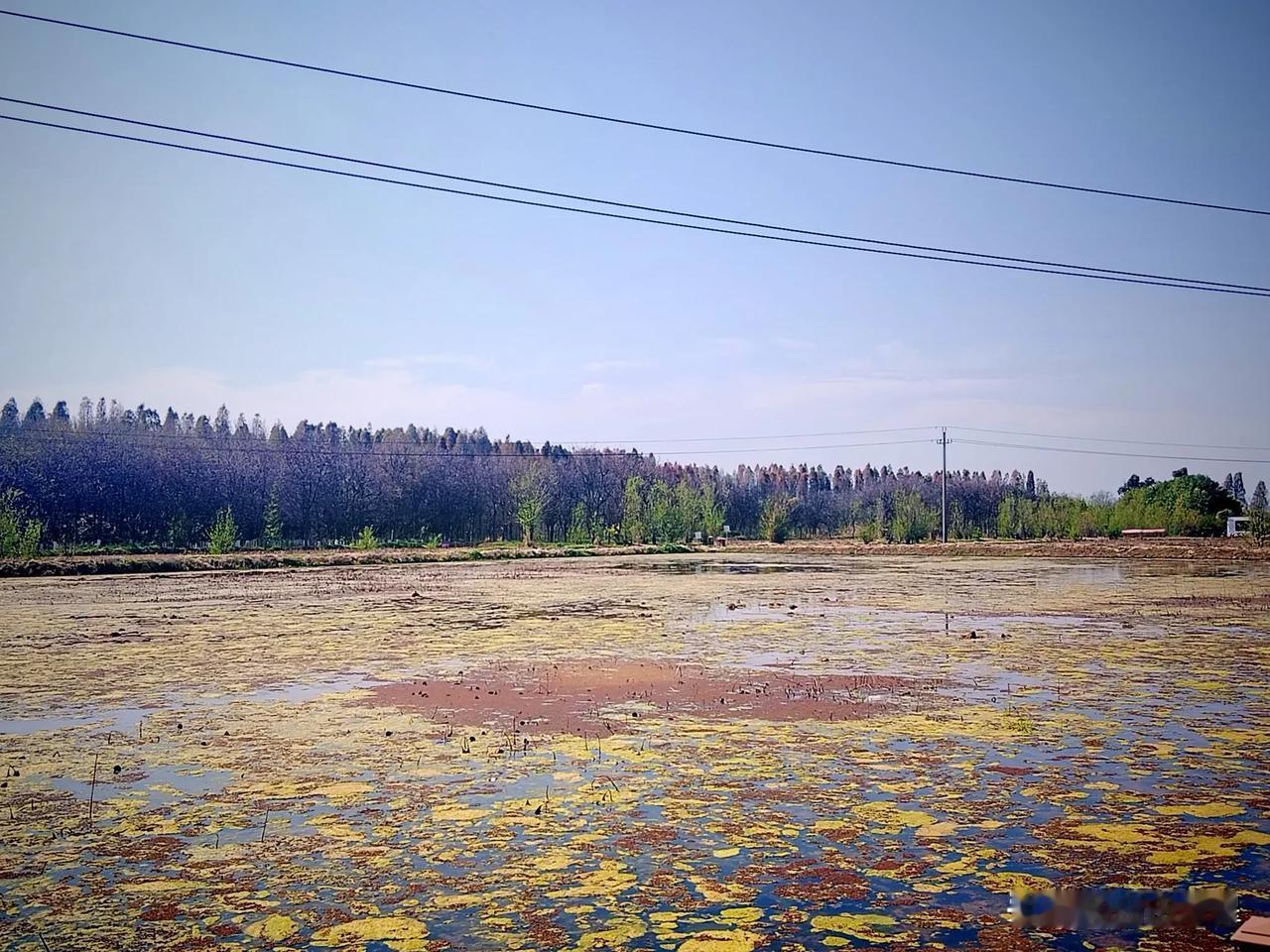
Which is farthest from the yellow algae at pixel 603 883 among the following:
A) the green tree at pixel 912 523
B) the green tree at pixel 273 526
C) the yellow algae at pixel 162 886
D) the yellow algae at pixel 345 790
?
the green tree at pixel 912 523

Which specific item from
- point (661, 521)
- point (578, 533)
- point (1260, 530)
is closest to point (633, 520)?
point (661, 521)

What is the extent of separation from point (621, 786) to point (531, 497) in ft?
245

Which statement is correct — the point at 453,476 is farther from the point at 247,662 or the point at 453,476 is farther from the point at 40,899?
the point at 40,899

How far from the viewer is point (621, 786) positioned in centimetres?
725

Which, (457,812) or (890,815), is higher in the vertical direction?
(890,815)

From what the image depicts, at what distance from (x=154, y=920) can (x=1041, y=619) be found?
1746 centimetres

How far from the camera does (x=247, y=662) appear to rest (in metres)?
13.9

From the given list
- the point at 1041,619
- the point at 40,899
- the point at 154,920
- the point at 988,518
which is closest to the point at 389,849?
the point at 154,920

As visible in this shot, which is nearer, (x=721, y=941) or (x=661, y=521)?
(x=721, y=941)

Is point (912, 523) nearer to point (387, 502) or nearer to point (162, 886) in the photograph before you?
point (387, 502)

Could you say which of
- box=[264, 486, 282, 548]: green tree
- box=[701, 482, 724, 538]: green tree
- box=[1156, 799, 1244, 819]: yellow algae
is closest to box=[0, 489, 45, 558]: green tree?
box=[264, 486, 282, 548]: green tree

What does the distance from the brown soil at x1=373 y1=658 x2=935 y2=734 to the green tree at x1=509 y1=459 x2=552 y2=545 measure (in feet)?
201

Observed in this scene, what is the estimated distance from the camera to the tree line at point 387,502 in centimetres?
6831

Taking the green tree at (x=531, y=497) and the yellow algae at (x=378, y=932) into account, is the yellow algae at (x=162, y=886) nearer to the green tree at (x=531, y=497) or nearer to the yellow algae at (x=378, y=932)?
the yellow algae at (x=378, y=932)
